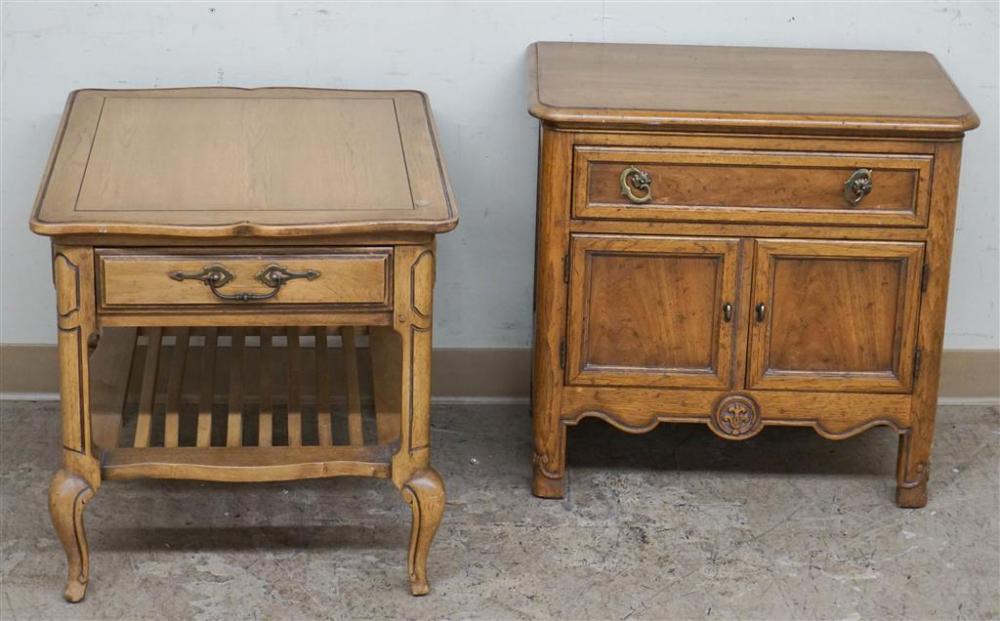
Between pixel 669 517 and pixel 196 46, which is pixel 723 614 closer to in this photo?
pixel 669 517

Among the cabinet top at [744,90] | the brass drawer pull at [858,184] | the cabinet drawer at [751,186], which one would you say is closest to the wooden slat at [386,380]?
the cabinet drawer at [751,186]

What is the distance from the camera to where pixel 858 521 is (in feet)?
11.2

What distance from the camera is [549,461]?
3.45 m

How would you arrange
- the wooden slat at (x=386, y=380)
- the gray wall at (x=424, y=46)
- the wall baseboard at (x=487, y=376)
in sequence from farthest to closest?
the wall baseboard at (x=487, y=376), the gray wall at (x=424, y=46), the wooden slat at (x=386, y=380)

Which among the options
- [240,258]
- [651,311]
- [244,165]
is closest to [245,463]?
[240,258]

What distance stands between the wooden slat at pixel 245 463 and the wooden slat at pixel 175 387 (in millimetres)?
105

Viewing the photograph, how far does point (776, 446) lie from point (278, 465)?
128 centimetres

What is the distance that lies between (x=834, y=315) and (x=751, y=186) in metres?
0.35

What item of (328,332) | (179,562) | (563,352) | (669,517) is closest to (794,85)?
(563,352)

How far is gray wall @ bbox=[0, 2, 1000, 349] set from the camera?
11.9 ft

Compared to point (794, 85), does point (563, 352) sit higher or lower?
lower

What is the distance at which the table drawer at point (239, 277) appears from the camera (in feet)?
9.34

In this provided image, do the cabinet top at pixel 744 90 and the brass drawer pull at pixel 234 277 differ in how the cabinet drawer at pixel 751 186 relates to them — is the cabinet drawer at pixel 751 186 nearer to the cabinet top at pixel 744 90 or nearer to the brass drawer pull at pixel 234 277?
the cabinet top at pixel 744 90

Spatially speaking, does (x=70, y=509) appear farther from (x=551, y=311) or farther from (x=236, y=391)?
(x=551, y=311)
